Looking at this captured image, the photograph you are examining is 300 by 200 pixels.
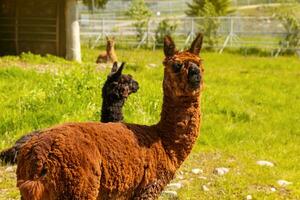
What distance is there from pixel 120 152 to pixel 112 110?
7.87ft

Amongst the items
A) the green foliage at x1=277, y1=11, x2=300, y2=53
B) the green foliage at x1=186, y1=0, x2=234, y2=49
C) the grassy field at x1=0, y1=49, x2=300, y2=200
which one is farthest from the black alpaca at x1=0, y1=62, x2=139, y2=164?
the green foliage at x1=186, y1=0, x2=234, y2=49

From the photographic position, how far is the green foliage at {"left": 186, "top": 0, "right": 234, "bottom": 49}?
87.6 feet

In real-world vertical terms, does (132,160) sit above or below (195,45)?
below

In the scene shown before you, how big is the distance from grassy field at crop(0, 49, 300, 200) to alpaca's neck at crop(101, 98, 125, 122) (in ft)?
3.60

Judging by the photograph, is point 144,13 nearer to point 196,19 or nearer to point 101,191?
point 196,19

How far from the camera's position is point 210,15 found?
28.9 metres

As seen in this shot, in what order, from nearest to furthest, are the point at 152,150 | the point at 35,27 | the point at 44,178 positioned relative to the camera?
1. the point at 44,178
2. the point at 152,150
3. the point at 35,27

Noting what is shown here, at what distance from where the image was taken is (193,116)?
456 centimetres

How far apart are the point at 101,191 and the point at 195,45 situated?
4.78 feet

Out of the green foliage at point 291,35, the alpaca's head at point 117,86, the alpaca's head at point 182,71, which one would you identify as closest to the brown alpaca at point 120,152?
the alpaca's head at point 182,71

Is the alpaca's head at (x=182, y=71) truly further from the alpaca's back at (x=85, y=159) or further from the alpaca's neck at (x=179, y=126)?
the alpaca's back at (x=85, y=159)

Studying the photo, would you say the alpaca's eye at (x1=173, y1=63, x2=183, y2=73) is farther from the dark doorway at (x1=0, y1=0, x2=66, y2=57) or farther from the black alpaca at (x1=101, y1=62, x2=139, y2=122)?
the dark doorway at (x1=0, y1=0, x2=66, y2=57)

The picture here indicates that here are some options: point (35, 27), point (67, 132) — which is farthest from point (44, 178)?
point (35, 27)

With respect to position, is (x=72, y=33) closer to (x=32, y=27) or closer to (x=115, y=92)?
(x=32, y=27)
